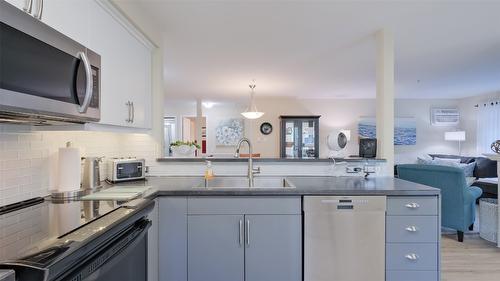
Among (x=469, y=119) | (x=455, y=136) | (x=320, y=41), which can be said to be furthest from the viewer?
(x=469, y=119)

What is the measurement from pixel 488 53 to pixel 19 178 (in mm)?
4853

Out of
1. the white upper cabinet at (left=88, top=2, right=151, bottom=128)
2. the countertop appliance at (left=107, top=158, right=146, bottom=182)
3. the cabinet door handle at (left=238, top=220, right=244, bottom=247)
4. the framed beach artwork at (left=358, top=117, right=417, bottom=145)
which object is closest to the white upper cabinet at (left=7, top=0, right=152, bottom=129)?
the white upper cabinet at (left=88, top=2, right=151, bottom=128)

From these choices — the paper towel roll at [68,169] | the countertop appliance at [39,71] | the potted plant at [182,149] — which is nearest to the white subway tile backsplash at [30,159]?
the paper towel roll at [68,169]

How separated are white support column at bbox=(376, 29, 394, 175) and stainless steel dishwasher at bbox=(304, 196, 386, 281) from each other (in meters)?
0.78

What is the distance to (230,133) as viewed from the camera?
783 centimetres

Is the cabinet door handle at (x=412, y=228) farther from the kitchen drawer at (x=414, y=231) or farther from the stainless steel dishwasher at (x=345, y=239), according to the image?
the stainless steel dishwasher at (x=345, y=239)

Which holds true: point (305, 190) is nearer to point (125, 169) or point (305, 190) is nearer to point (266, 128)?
point (125, 169)

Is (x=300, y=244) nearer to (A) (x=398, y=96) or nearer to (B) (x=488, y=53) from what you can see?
(B) (x=488, y=53)

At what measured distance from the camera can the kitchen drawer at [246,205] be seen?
5.90ft

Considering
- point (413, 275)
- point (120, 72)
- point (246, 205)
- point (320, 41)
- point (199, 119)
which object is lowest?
point (413, 275)

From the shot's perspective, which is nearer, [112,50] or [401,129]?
[112,50]

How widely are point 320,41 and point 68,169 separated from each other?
8.56 feet

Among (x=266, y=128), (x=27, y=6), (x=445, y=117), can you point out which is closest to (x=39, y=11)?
(x=27, y=6)

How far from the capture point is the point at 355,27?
8.59 feet
